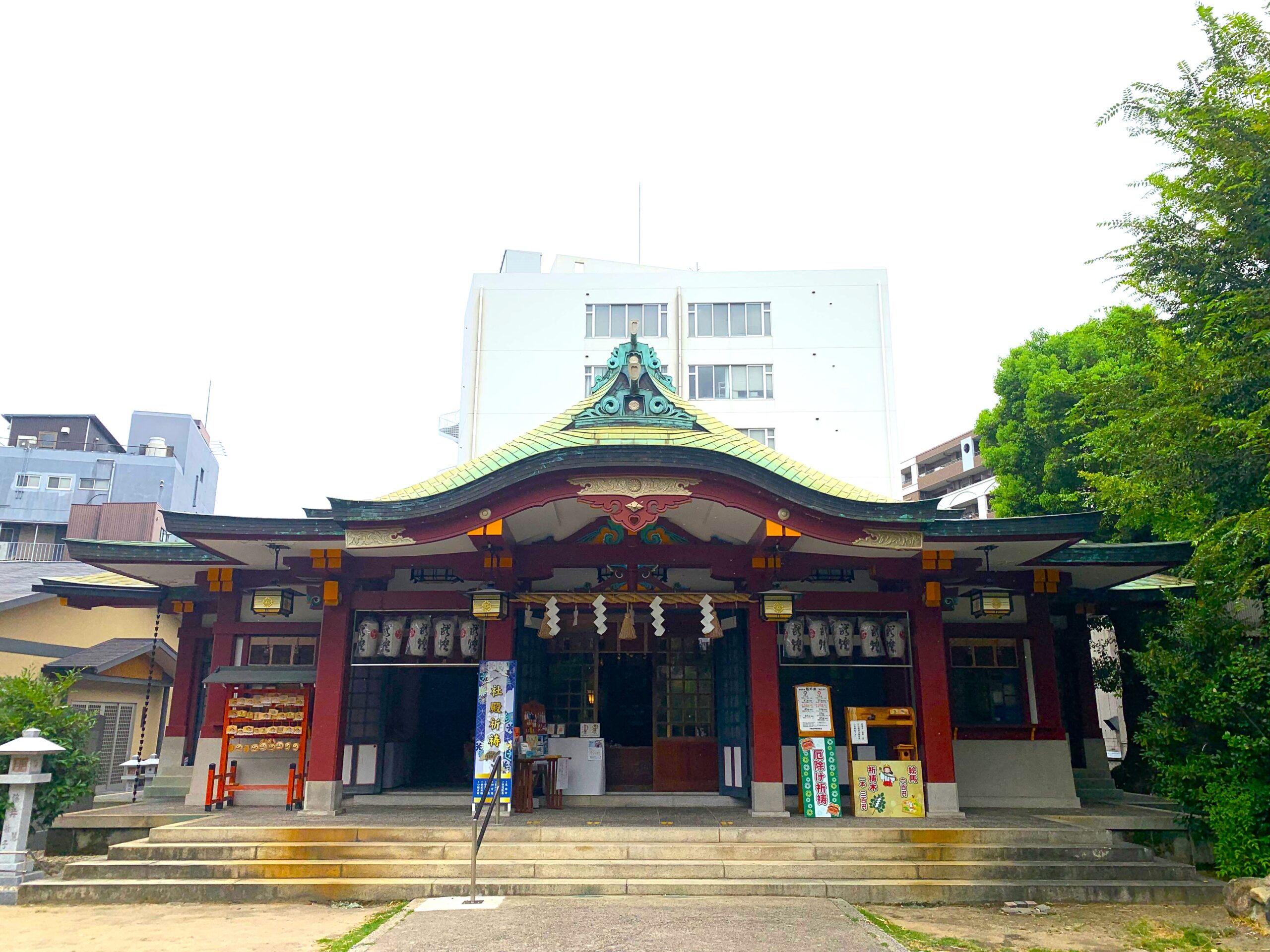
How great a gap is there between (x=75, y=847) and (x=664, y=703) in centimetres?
913

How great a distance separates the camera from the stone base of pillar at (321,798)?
1268cm

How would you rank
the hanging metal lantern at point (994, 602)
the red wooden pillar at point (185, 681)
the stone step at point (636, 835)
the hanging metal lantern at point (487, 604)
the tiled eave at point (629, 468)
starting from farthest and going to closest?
the red wooden pillar at point (185, 681) < the hanging metal lantern at point (994, 602) < the hanging metal lantern at point (487, 604) < the tiled eave at point (629, 468) < the stone step at point (636, 835)

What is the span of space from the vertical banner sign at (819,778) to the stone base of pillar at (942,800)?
1291 millimetres

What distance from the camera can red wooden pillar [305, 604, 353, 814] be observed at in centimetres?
1277

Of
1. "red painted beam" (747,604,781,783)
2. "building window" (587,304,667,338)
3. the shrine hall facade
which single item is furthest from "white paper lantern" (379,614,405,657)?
"building window" (587,304,667,338)

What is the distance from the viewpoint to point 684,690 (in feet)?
49.9

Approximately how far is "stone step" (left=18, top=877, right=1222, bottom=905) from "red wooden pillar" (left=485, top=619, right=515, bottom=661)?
11.8 feet

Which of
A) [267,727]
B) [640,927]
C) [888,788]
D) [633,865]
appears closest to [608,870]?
[633,865]

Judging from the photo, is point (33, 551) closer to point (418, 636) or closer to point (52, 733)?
point (52, 733)

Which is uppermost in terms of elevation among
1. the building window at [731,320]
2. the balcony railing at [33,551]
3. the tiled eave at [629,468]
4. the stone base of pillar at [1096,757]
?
the building window at [731,320]

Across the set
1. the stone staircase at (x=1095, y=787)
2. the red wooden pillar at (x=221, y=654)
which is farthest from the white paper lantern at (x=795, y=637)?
the red wooden pillar at (x=221, y=654)

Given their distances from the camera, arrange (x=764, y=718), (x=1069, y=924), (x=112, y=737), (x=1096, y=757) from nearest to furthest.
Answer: (x=1069, y=924) < (x=764, y=718) < (x=1096, y=757) < (x=112, y=737)

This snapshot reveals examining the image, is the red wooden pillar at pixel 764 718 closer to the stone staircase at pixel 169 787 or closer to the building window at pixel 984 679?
the building window at pixel 984 679

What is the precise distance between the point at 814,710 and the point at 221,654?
32.2ft
